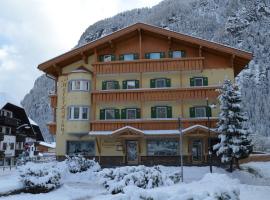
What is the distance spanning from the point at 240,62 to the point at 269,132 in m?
67.6

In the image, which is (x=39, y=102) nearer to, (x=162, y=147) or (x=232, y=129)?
(x=162, y=147)

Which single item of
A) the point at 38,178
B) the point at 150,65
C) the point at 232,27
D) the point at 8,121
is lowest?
the point at 38,178

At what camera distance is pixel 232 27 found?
483 ft

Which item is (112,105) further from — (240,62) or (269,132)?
(269,132)

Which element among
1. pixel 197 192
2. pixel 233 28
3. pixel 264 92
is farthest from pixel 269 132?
pixel 197 192

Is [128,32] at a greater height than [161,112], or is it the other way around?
[128,32]

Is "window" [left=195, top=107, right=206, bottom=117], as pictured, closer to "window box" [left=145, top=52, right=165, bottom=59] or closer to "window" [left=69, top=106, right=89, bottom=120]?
"window box" [left=145, top=52, right=165, bottom=59]

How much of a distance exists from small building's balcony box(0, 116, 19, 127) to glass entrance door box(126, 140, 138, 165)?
2419 centimetres

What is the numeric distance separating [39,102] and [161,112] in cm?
15910

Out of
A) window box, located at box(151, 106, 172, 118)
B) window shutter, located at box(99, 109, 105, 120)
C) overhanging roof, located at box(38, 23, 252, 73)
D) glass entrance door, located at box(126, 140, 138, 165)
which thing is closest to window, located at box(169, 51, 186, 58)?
overhanging roof, located at box(38, 23, 252, 73)

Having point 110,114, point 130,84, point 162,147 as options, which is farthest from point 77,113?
point 162,147

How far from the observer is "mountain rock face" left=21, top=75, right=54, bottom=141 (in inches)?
6934

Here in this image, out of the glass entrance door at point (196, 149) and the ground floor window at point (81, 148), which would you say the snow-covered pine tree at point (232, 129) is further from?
the ground floor window at point (81, 148)

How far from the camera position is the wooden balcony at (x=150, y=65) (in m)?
32.7
